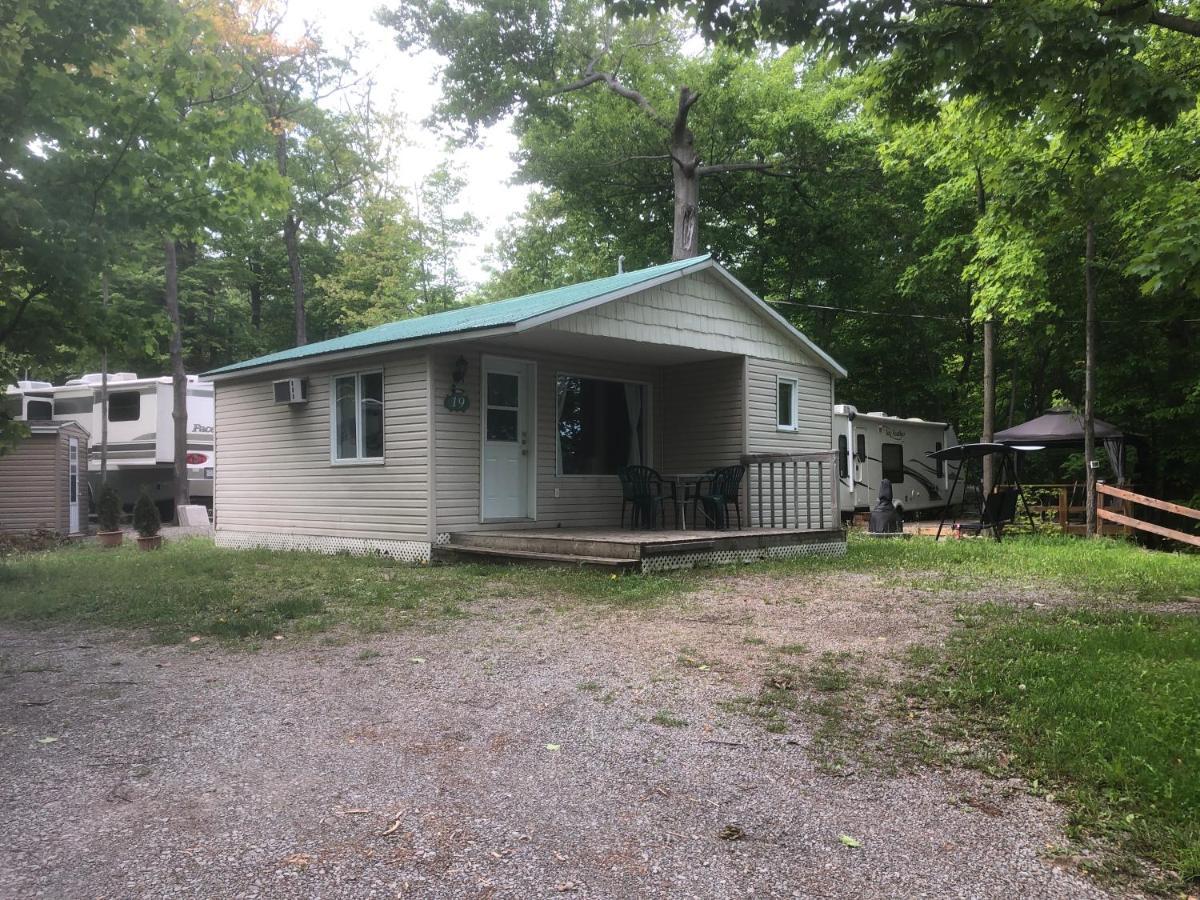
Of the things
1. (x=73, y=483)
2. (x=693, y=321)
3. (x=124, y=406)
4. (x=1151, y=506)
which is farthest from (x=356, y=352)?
(x=124, y=406)

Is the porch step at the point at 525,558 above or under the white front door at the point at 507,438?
under

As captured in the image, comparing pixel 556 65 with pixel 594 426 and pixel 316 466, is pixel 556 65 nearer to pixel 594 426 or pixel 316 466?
pixel 594 426

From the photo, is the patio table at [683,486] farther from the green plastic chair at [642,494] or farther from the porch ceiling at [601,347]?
the porch ceiling at [601,347]

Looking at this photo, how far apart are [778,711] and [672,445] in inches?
341

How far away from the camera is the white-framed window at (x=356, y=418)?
10.8 meters

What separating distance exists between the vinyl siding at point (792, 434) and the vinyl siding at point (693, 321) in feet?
1.08

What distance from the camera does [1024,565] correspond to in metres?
9.55

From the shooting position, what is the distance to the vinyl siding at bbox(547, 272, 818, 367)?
32.9ft

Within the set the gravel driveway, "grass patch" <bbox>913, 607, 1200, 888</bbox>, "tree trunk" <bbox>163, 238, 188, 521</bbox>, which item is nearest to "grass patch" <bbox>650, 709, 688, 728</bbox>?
the gravel driveway

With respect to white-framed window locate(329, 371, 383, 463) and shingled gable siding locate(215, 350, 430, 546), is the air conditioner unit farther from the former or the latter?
white-framed window locate(329, 371, 383, 463)

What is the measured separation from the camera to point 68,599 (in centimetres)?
784

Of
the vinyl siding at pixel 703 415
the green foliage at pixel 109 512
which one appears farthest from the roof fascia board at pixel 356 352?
the vinyl siding at pixel 703 415

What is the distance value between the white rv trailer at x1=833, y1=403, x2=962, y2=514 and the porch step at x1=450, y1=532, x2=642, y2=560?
26.0 ft

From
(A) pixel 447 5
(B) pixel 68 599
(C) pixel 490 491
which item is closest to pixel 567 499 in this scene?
(C) pixel 490 491
